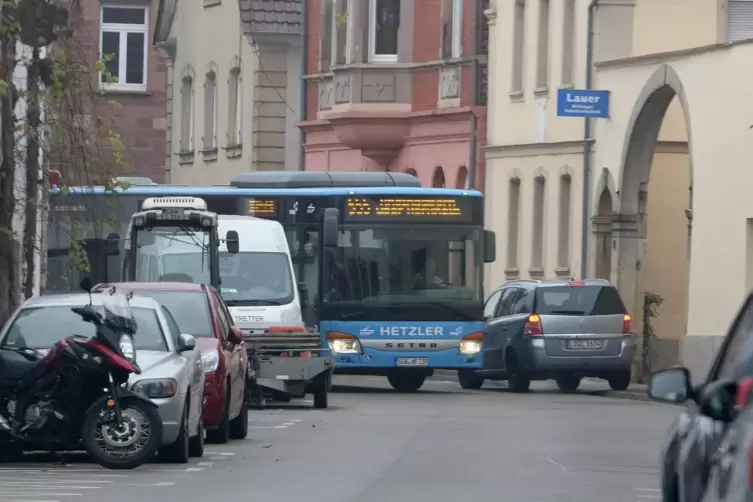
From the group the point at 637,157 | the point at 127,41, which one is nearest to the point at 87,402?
the point at 637,157

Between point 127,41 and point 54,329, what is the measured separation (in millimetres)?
43907

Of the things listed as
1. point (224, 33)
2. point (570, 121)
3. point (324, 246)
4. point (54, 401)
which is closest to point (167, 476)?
point (54, 401)

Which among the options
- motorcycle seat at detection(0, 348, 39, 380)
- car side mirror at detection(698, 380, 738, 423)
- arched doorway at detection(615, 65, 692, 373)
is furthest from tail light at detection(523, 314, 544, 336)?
car side mirror at detection(698, 380, 738, 423)

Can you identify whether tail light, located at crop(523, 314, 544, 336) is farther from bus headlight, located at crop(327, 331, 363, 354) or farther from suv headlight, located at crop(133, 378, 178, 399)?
suv headlight, located at crop(133, 378, 178, 399)

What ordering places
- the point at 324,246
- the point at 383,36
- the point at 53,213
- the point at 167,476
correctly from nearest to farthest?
the point at 167,476 → the point at 53,213 → the point at 324,246 → the point at 383,36

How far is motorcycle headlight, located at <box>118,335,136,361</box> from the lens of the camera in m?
15.9

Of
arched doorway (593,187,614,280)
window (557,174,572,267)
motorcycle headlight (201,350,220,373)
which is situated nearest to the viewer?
motorcycle headlight (201,350,220,373)

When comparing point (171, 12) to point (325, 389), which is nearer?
point (325, 389)

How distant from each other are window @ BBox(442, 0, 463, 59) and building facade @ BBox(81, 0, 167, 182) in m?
15.8

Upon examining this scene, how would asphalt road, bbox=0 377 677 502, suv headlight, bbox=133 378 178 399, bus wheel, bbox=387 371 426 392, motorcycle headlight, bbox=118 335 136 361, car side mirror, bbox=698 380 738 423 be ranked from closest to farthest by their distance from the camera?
car side mirror, bbox=698 380 738 423 < asphalt road, bbox=0 377 677 502 < suv headlight, bbox=133 378 178 399 < motorcycle headlight, bbox=118 335 136 361 < bus wheel, bbox=387 371 426 392

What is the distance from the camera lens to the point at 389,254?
29891mm

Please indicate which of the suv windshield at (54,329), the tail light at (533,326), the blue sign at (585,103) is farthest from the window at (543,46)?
the suv windshield at (54,329)

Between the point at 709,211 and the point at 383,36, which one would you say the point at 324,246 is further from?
the point at 383,36

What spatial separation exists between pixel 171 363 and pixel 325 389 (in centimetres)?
927
